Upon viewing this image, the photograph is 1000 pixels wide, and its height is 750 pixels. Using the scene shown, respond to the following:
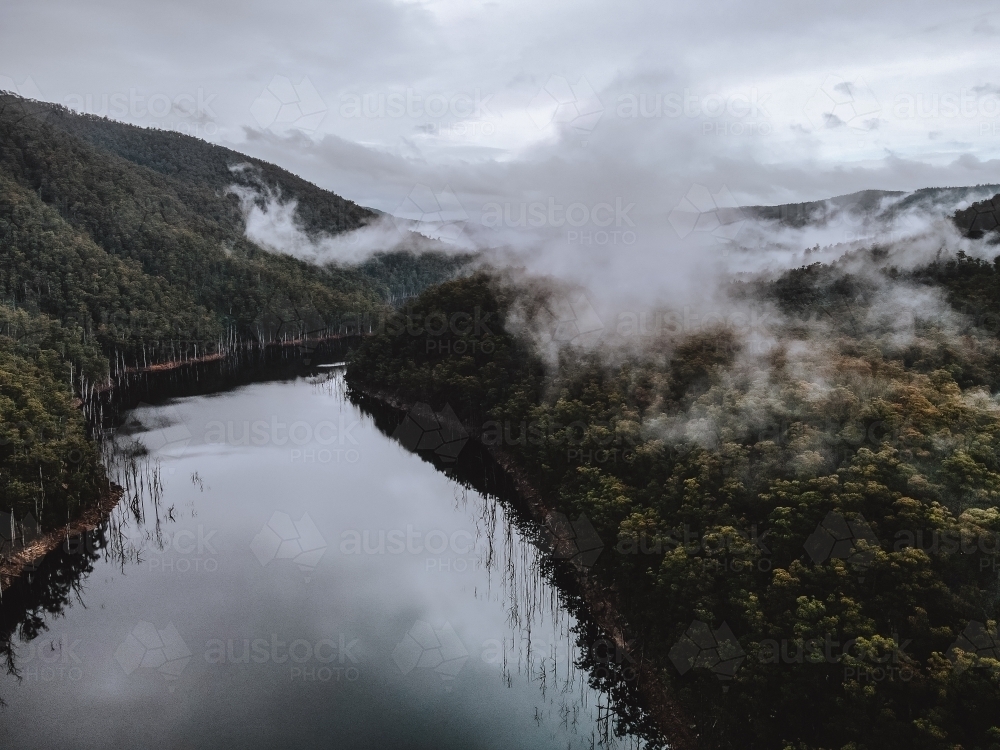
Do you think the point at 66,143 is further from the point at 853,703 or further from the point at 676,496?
the point at 853,703

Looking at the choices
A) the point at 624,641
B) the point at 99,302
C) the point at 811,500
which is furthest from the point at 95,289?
the point at 811,500

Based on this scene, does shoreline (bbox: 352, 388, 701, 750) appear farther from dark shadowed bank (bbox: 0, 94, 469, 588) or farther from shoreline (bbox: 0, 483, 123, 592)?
dark shadowed bank (bbox: 0, 94, 469, 588)

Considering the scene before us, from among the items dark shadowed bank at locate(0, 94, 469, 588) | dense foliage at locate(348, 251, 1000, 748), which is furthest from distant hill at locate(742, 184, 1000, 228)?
dark shadowed bank at locate(0, 94, 469, 588)

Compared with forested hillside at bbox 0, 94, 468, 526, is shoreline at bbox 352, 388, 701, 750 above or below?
below

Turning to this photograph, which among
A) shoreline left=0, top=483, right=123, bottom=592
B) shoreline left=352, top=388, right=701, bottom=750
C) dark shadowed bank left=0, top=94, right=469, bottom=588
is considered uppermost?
dark shadowed bank left=0, top=94, right=469, bottom=588

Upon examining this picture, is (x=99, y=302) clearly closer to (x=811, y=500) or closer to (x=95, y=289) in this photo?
(x=95, y=289)

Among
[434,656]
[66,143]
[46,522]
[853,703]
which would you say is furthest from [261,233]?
[853,703]
